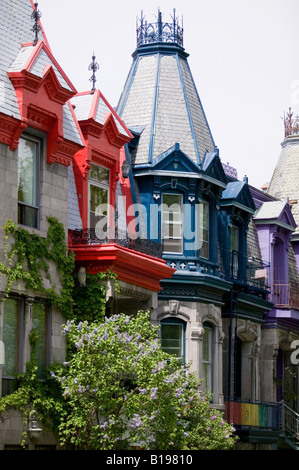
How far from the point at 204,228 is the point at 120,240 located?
248 inches

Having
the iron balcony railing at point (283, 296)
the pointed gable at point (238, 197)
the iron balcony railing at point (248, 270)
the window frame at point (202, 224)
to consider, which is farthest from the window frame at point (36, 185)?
the iron balcony railing at point (283, 296)

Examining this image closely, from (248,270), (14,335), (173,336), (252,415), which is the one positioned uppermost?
(248,270)

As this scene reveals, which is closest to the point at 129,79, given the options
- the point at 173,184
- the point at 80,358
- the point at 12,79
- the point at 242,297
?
the point at 173,184

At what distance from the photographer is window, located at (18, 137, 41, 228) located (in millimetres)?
27234

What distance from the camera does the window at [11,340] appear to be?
85.8 ft

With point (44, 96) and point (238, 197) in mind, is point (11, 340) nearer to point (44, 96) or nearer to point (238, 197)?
point (44, 96)

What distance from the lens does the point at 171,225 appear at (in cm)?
3525

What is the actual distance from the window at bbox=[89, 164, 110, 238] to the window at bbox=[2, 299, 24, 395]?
464cm

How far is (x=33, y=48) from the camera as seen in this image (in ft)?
91.2

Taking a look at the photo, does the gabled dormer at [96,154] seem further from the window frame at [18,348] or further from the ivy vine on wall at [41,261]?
the window frame at [18,348]

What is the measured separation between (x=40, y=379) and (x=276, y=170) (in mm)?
26003

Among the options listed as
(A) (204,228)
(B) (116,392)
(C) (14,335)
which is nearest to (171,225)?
(A) (204,228)

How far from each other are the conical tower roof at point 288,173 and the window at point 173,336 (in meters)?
14.2

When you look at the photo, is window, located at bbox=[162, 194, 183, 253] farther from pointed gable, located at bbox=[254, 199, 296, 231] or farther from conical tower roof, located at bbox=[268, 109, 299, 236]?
conical tower roof, located at bbox=[268, 109, 299, 236]
